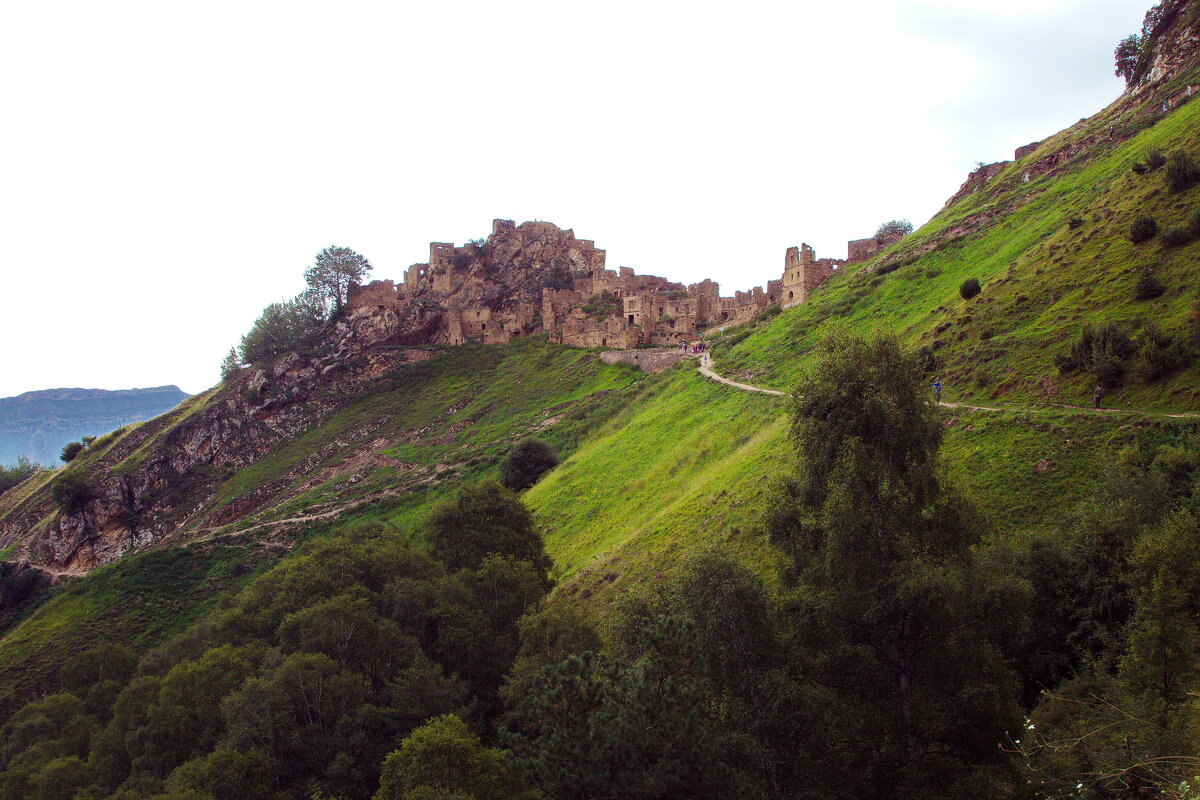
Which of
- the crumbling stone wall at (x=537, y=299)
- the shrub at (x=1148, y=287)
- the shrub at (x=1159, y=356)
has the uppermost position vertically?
the crumbling stone wall at (x=537, y=299)

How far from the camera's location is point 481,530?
34.0m

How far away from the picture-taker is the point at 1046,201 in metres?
52.0

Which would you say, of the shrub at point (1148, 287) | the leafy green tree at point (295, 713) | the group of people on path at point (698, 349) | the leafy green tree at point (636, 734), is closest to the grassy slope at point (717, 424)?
the shrub at point (1148, 287)

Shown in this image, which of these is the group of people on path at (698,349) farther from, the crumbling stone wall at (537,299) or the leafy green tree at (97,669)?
the leafy green tree at (97,669)

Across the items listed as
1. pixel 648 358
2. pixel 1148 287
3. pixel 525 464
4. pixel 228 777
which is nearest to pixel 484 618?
pixel 228 777

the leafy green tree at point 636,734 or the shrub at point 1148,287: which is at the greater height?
the shrub at point 1148,287

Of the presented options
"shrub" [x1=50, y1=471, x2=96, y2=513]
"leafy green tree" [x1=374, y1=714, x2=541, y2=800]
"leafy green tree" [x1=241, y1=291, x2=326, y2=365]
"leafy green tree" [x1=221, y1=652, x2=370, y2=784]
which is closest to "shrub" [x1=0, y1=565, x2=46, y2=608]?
"shrub" [x1=50, y1=471, x2=96, y2=513]

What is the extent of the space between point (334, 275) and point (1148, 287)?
86.4 meters

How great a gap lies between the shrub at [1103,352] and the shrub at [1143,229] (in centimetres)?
674

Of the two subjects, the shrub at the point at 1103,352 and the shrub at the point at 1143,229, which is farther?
the shrub at the point at 1143,229

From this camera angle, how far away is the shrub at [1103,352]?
1044 inches

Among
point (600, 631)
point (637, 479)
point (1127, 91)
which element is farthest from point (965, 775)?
point (1127, 91)

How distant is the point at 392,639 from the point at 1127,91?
7976 cm

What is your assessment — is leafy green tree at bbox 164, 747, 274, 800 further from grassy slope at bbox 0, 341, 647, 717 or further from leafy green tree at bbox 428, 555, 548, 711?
grassy slope at bbox 0, 341, 647, 717
